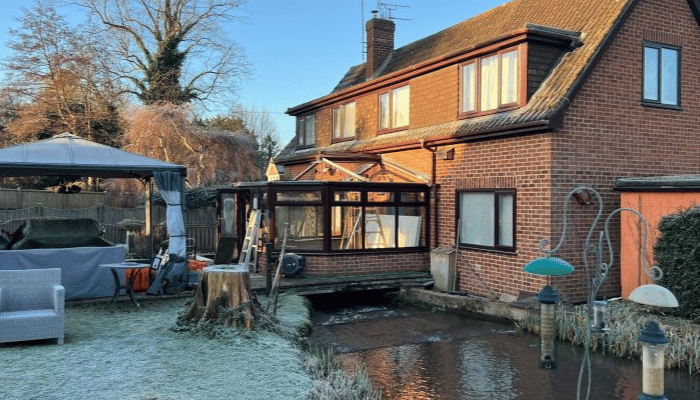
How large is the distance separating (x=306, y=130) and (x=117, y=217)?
7.59 meters

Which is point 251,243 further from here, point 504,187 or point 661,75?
point 661,75

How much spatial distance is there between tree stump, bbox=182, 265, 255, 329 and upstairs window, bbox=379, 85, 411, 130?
332 inches

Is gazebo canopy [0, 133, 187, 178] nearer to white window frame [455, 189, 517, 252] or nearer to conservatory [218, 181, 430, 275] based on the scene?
conservatory [218, 181, 430, 275]

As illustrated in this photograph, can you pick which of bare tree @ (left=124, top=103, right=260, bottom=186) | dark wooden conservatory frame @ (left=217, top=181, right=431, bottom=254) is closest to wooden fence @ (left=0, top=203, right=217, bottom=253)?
bare tree @ (left=124, top=103, right=260, bottom=186)

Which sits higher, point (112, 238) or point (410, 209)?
point (410, 209)

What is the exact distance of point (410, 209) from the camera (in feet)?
44.8

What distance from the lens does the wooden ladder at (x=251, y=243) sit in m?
13.7

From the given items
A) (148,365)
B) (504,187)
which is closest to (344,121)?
(504,187)

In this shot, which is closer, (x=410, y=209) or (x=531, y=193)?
(x=531, y=193)

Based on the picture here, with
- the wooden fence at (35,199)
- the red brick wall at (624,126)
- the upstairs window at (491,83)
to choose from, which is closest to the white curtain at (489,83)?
the upstairs window at (491,83)

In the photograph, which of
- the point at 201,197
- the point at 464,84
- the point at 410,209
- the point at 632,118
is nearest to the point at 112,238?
the point at 201,197

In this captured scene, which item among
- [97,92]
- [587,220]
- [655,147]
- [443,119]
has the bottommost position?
[587,220]

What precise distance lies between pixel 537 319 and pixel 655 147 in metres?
4.98

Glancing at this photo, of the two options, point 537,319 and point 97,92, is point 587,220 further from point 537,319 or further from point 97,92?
point 97,92
